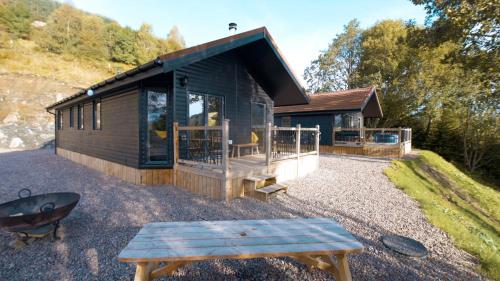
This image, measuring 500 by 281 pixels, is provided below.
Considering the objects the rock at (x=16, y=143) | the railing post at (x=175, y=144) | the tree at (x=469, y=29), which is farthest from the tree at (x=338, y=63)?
the rock at (x=16, y=143)

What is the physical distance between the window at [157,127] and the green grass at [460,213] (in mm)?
6450

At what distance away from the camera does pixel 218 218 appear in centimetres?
401

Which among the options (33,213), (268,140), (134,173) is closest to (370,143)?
(268,140)

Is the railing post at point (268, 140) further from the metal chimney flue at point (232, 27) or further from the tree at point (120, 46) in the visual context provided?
the tree at point (120, 46)

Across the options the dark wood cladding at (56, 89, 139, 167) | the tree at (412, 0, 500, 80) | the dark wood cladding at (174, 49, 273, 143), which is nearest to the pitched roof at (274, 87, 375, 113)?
the tree at (412, 0, 500, 80)

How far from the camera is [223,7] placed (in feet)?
45.3

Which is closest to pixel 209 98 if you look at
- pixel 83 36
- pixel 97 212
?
pixel 97 212

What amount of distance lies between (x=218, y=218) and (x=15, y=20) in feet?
154

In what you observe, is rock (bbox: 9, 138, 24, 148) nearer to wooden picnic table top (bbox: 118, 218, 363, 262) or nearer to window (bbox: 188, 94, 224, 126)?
window (bbox: 188, 94, 224, 126)

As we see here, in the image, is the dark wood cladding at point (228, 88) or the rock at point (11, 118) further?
the rock at point (11, 118)

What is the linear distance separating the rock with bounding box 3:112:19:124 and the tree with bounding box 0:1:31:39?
71.5ft

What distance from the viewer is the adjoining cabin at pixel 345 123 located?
13062mm

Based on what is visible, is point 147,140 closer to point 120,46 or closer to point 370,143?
point 370,143

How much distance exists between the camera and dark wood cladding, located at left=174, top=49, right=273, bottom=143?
20.0 feet
